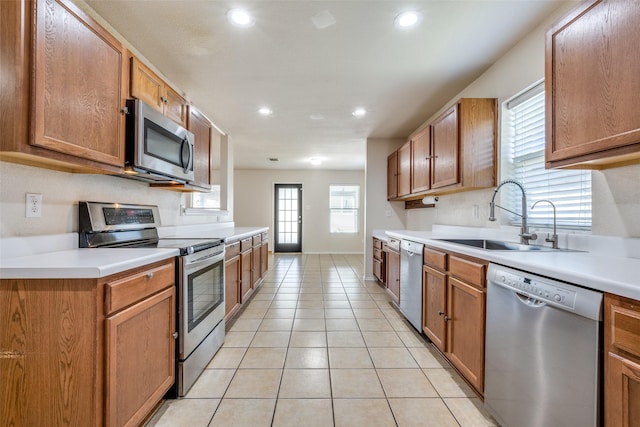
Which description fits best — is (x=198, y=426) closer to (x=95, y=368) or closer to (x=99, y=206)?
(x=95, y=368)

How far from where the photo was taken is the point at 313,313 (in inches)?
123

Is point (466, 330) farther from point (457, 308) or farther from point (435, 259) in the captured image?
point (435, 259)

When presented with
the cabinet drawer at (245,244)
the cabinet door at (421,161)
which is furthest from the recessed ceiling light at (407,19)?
the cabinet drawer at (245,244)

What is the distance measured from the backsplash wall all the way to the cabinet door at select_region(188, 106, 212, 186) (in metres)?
0.60

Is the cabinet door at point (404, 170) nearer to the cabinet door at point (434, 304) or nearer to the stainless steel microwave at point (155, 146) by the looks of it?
the cabinet door at point (434, 304)

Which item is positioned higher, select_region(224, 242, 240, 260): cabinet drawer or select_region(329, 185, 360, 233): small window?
select_region(329, 185, 360, 233): small window

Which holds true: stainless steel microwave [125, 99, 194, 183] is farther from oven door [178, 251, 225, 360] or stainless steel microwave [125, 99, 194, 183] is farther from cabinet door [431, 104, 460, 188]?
cabinet door [431, 104, 460, 188]

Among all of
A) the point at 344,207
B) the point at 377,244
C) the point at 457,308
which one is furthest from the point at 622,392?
the point at 344,207

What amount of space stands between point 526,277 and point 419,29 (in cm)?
175

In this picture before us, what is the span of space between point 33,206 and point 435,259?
8.15 feet

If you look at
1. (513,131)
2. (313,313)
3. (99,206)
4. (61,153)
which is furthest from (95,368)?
(513,131)

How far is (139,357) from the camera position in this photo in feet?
4.40

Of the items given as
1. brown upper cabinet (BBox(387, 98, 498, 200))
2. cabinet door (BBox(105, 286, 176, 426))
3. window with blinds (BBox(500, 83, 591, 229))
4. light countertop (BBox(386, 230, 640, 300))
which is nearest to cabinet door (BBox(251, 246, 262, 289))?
cabinet door (BBox(105, 286, 176, 426))

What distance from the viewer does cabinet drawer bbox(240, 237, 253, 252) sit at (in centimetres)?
314
